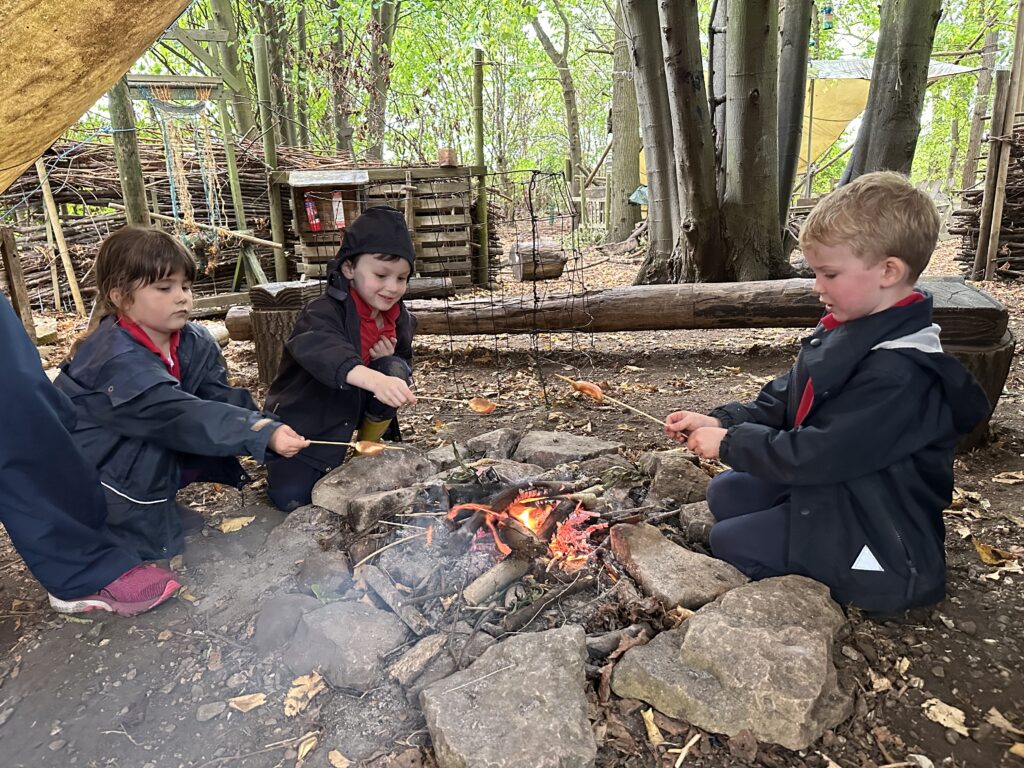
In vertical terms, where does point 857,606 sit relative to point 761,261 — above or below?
below

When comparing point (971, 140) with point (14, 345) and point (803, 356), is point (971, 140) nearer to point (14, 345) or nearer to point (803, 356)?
Result: point (803, 356)

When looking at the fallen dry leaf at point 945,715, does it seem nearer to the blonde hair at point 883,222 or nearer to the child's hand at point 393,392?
the blonde hair at point 883,222

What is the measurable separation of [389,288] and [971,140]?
1775 centimetres

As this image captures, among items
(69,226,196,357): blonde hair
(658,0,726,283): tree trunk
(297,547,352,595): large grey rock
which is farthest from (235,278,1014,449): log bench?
(297,547,352,595): large grey rock

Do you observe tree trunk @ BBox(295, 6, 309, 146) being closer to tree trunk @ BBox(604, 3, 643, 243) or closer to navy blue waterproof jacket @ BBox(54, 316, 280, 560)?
tree trunk @ BBox(604, 3, 643, 243)

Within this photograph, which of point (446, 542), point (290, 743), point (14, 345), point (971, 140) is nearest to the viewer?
point (290, 743)

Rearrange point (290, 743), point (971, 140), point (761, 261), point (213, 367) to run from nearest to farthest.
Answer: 1. point (290, 743)
2. point (213, 367)
3. point (761, 261)
4. point (971, 140)

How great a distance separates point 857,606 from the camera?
221cm

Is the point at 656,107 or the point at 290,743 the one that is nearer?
the point at 290,743

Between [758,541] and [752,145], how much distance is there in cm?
482

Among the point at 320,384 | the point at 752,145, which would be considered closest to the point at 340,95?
the point at 752,145

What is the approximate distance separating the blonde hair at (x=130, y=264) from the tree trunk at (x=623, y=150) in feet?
44.5

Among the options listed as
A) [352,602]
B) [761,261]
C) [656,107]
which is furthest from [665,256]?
[352,602]

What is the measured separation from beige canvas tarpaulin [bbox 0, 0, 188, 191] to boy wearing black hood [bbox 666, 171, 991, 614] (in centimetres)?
205
